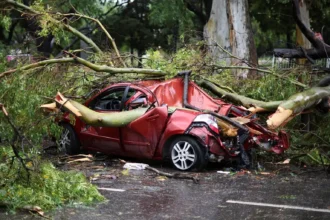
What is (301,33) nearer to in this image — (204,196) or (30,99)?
(204,196)

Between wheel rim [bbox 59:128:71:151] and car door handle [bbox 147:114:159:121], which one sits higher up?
car door handle [bbox 147:114:159:121]

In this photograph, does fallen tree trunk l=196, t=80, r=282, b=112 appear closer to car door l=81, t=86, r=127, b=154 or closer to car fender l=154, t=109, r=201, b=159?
car fender l=154, t=109, r=201, b=159

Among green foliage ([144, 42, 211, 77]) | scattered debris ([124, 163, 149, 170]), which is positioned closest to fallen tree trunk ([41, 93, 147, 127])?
scattered debris ([124, 163, 149, 170])

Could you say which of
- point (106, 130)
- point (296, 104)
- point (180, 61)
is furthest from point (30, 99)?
point (296, 104)

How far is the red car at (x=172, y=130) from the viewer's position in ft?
31.1

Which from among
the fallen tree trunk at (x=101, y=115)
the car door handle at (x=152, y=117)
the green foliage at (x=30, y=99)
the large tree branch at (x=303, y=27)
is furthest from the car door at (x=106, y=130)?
the large tree branch at (x=303, y=27)

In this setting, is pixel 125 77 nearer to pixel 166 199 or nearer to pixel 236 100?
pixel 236 100

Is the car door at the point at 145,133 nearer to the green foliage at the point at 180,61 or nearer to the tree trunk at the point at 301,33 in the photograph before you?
the green foliage at the point at 180,61

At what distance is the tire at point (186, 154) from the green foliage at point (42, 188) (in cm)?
245

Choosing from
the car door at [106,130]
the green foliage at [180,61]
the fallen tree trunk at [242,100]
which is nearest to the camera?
the fallen tree trunk at [242,100]

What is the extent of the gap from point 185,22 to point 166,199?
17.7 m

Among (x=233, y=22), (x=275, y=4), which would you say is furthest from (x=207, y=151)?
(x=275, y=4)

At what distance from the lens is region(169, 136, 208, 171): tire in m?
9.43

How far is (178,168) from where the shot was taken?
9.68 metres
